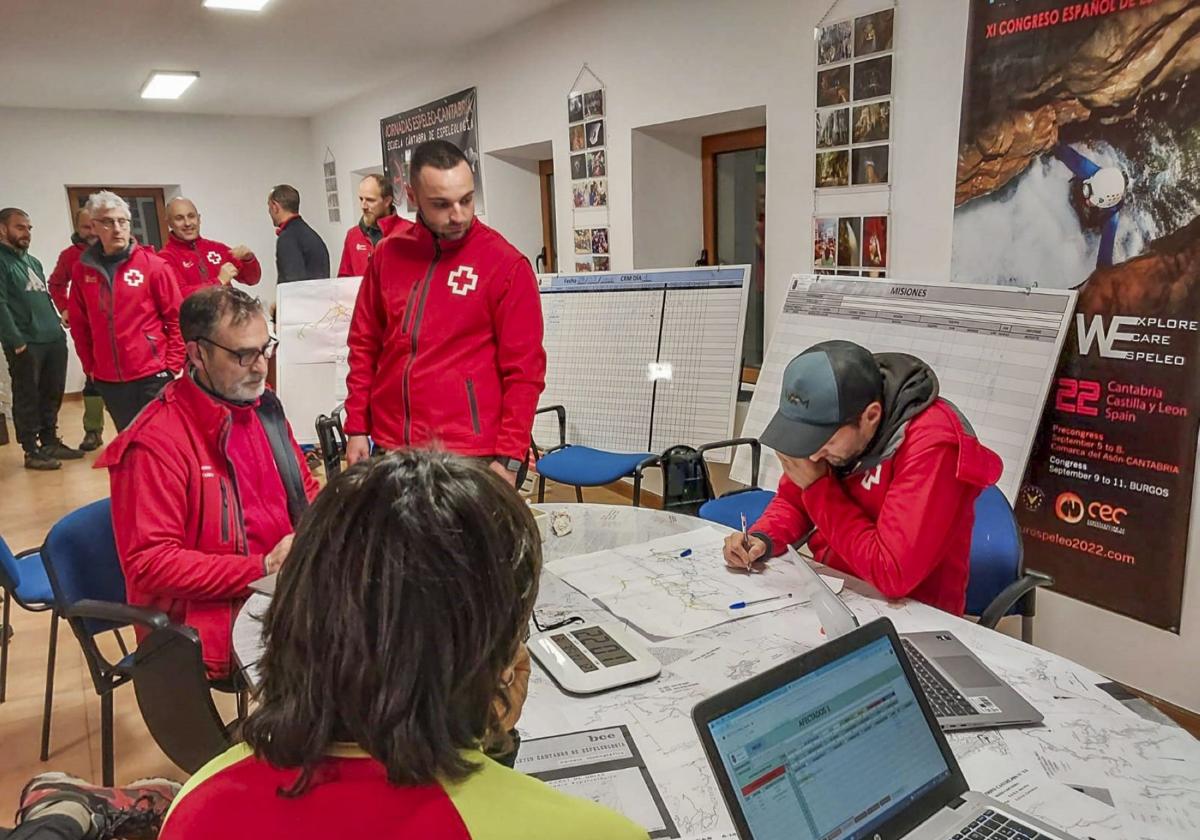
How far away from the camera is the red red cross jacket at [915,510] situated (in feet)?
4.96

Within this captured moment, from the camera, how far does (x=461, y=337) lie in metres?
2.33

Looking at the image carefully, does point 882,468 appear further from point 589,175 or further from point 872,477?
point 589,175

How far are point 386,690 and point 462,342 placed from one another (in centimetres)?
173

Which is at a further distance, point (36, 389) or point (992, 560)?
point (36, 389)

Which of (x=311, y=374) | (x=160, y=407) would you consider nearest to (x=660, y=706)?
(x=160, y=407)

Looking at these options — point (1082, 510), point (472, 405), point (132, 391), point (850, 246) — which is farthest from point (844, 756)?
point (132, 391)

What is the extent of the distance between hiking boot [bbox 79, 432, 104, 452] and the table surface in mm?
5117

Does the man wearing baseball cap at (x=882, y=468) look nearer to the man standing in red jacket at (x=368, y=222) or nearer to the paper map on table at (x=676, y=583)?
the paper map on table at (x=676, y=583)

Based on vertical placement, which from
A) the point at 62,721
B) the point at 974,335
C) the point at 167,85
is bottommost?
the point at 62,721

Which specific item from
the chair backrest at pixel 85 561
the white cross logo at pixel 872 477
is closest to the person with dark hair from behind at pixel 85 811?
the chair backrest at pixel 85 561

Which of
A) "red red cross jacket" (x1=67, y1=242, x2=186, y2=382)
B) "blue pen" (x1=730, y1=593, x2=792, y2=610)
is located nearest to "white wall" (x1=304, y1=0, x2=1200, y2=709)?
"blue pen" (x1=730, y1=593, x2=792, y2=610)

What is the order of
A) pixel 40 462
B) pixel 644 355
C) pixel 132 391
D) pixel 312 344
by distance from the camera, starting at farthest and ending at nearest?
pixel 40 462 < pixel 132 391 < pixel 312 344 < pixel 644 355

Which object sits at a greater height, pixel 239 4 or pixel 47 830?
pixel 239 4

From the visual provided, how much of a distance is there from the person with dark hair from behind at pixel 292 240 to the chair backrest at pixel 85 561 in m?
2.69
